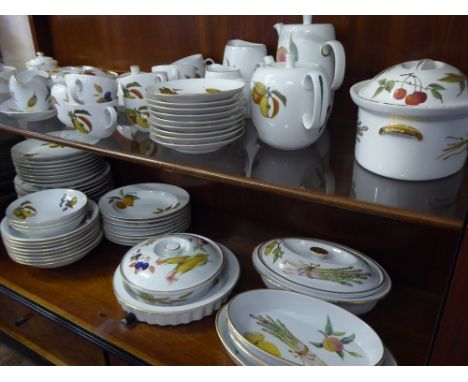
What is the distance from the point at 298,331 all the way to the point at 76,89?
542 millimetres

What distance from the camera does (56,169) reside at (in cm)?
93

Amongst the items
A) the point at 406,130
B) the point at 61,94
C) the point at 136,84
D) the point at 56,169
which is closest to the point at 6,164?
the point at 56,169

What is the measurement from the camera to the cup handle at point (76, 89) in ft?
2.15

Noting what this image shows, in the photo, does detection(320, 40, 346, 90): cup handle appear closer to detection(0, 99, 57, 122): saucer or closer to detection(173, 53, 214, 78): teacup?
detection(173, 53, 214, 78): teacup

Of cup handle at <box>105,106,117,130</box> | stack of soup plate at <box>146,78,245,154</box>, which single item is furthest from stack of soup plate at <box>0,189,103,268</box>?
stack of soup plate at <box>146,78,245,154</box>

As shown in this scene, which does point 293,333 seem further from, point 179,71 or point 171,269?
point 179,71

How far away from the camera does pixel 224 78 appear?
25.2 inches

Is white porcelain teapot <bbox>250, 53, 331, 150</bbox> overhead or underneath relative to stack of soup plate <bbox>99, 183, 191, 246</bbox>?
overhead

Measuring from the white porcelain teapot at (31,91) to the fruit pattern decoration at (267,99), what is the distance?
458 mm

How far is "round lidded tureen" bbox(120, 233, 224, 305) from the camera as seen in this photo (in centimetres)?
68

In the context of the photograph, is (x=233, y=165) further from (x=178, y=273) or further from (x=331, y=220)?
(x=331, y=220)

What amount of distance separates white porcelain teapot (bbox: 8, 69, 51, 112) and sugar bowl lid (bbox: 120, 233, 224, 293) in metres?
0.34

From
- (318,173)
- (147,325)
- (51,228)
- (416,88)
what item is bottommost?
(147,325)

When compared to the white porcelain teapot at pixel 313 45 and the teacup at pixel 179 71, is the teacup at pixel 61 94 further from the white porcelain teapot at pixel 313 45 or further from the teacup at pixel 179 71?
the white porcelain teapot at pixel 313 45
